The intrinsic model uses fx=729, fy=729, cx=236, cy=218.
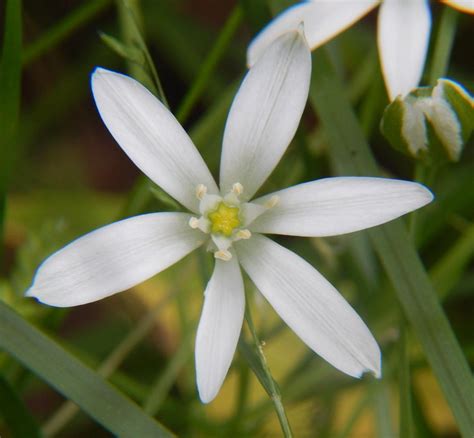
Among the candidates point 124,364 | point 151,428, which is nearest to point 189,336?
point 124,364

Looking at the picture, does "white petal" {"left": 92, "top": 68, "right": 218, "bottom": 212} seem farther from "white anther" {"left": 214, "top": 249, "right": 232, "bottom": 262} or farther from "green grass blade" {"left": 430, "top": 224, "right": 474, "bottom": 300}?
"green grass blade" {"left": 430, "top": 224, "right": 474, "bottom": 300}

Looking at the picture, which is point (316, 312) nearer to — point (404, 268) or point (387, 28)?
point (404, 268)

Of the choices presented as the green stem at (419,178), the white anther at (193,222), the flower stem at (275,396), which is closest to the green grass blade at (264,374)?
the flower stem at (275,396)

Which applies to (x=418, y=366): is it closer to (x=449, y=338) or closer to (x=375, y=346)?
(x=449, y=338)

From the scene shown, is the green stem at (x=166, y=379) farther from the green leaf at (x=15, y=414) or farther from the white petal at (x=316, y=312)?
the white petal at (x=316, y=312)

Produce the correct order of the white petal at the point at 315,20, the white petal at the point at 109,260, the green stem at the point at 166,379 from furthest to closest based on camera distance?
the green stem at the point at 166,379, the white petal at the point at 315,20, the white petal at the point at 109,260

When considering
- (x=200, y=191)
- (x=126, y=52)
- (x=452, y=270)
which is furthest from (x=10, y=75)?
(x=452, y=270)
